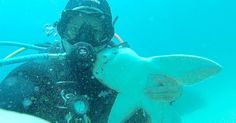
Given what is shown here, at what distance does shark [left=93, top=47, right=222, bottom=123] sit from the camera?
3.16 metres

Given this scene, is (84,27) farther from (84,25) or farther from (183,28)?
(183,28)

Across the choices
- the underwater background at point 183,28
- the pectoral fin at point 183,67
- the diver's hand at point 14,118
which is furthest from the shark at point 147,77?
the underwater background at point 183,28

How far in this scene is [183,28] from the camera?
27.5 m

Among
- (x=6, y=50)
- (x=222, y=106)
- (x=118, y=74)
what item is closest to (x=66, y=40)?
(x=118, y=74)

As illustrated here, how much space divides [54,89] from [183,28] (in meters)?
24.6

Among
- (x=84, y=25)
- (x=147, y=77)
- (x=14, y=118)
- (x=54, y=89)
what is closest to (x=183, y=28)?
(x=84, y=25)

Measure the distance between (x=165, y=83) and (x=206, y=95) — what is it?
21.3m

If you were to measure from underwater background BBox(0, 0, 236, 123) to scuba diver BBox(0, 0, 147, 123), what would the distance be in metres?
17.6

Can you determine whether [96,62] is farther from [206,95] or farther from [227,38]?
[227,38]

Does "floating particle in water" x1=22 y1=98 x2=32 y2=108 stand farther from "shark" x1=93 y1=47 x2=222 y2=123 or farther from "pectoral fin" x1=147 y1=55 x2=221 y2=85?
"pectoral fin" x1=147 y1=55 x2=221 y2=85

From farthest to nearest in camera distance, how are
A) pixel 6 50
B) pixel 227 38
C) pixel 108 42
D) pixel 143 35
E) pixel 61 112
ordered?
pixel 6 50 → pixel 143 35 → pixel 227 38 → pixel 108 42 → pixel 61 112

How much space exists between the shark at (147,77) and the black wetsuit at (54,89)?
0.27 meters

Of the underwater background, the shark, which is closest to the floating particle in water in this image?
the shark

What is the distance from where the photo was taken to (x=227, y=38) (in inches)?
1003
